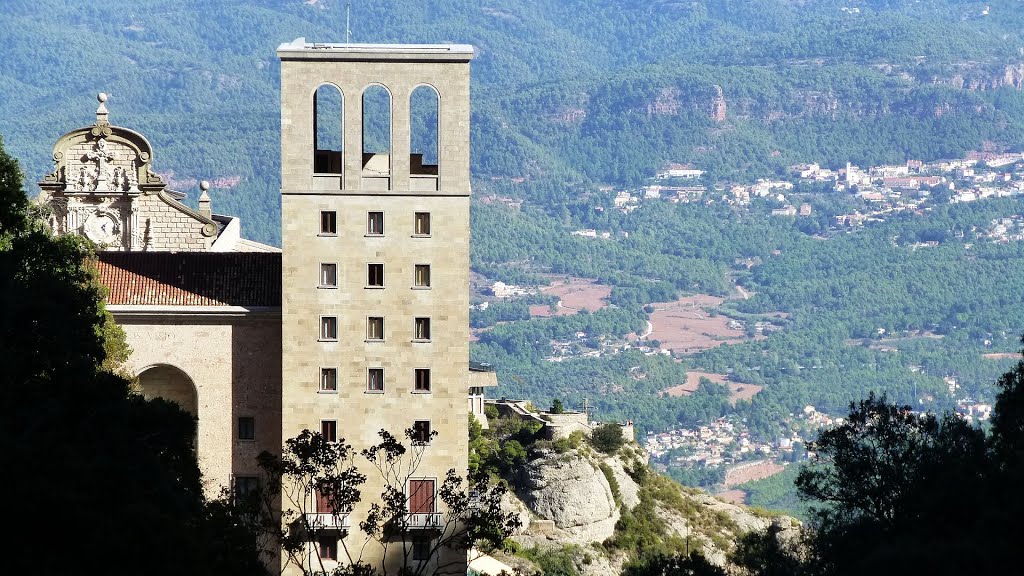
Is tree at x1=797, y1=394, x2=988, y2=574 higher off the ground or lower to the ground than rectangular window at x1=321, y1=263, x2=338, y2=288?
lower

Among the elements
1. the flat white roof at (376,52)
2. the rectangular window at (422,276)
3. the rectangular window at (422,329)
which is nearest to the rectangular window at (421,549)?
the rectangular window at (422,329)

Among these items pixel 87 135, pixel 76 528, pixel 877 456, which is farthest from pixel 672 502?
pixel 76 528

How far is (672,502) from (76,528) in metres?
72.9

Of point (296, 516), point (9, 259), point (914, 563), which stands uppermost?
point (9, 259)

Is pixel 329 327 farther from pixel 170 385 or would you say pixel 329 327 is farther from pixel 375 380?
pixel 170 385

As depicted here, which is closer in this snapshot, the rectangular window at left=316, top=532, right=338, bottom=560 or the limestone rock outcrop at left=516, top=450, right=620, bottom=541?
the rectangular window at left=316, top=532, right=338, bottom=560

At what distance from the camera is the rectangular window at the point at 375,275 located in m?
60.8

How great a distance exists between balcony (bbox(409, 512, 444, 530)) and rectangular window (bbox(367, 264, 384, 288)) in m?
7.05

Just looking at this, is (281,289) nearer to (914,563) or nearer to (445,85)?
(445,85)

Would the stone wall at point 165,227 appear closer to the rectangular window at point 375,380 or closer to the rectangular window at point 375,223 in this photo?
the rectangular window at point 375,223

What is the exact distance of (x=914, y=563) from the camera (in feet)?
125

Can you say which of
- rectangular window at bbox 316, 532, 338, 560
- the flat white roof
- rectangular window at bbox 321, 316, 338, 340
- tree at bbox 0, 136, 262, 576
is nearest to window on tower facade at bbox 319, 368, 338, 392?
rectangular window at bbox 321, 316, 338, 340

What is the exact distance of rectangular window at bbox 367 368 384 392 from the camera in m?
60.9

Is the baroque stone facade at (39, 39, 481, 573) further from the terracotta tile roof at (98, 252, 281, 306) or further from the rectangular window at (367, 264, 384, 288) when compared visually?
the terracotta tile roof at (98, 252, 281, 306)
